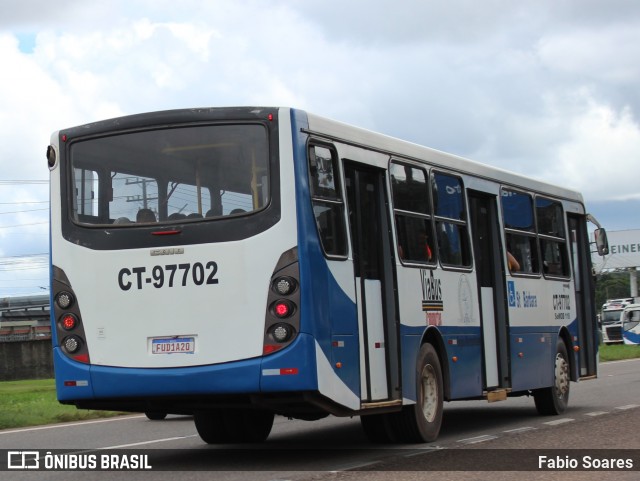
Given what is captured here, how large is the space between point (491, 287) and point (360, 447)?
11.6ft

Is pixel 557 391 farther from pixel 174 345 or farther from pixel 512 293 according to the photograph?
pixel 174 345

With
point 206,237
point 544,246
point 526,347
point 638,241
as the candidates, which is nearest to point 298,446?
point 206,237

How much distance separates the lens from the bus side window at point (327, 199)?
37.0 feet

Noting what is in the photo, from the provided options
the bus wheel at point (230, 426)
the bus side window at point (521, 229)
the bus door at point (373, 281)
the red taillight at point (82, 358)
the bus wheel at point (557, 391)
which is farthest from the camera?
the bus wheel at point (557, 391)

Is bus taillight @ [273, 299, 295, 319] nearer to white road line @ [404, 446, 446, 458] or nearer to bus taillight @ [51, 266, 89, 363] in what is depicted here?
bus taillight @ [51, 266, 89, 363]

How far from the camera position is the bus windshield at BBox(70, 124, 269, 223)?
11.1 meters

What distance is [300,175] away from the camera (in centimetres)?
1098

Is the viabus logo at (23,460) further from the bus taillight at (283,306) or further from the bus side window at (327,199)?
the bus side window at (327,199)

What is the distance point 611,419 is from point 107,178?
24.6ft

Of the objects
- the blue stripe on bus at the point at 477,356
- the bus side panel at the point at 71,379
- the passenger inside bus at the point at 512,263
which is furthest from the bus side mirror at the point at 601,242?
the bus side panel at the point at 71,379

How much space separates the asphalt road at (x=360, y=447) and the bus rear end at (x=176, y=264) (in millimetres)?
714

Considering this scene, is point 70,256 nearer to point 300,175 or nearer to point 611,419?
point 300,175

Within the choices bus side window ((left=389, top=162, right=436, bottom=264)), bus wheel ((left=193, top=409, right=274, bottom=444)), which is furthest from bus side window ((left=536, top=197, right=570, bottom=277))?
bus wheel ((left=193, top=409, right=274, bottom=444))

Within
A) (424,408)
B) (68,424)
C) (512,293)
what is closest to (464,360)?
(424,408)
